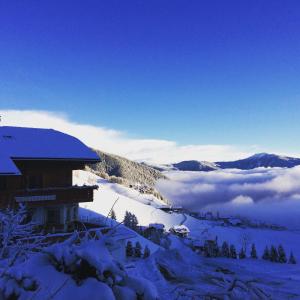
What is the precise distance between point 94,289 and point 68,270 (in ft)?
1.24

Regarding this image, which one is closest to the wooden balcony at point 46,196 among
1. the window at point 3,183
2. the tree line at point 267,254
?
the window at point 3,183

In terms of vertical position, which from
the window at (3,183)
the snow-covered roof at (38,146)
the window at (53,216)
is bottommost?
the window at (53,216)

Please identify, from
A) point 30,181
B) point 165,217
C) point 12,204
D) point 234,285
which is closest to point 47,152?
point 30,181

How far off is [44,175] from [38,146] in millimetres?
1829

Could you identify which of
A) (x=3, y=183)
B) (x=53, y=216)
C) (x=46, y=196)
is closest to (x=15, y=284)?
(x=46, y=196)

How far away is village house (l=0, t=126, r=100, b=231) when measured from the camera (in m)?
21.7

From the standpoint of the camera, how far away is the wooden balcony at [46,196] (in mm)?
20891

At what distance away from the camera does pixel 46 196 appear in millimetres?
22188

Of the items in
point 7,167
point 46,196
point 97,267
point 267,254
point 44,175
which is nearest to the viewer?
point 97,267

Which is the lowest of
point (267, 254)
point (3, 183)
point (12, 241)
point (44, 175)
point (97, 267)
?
point (267, 254)

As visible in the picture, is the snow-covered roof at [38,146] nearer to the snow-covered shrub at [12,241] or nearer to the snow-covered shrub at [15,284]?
the snow-covered shrub at [12,241]

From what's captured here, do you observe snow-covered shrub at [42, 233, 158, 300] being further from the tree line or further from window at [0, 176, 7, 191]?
the tree line

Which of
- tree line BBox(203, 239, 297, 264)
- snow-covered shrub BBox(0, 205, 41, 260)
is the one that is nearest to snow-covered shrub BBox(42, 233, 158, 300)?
snow-covered shrub BBox(0, 205, 41, 260)

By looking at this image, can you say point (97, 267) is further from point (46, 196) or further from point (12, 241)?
point (46, 196)
